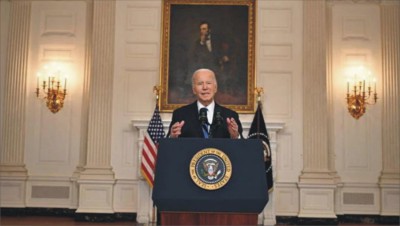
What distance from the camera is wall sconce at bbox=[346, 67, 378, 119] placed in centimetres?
1014

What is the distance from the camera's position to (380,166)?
10.2m

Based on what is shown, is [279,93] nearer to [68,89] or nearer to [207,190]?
[68,89]

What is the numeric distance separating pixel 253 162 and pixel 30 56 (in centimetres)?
838

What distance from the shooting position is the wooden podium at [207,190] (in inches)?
117

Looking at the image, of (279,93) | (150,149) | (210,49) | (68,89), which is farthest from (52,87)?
(279,93)

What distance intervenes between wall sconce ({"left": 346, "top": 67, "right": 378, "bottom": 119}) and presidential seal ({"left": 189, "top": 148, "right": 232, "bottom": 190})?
7592 millimetres

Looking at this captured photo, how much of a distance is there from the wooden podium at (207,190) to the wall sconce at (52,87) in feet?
24.7

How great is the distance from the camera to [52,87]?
10.3 metres

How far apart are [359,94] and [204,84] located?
7.09 metres

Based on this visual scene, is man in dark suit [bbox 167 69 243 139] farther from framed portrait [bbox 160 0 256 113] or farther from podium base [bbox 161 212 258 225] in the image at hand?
framed portrait [bbox 160 0 256 113]

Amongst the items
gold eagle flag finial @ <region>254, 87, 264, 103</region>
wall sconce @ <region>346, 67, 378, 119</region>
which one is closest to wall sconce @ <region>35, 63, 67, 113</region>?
gold eagle flag finial @ <region>254, 87, 264, 103</region>

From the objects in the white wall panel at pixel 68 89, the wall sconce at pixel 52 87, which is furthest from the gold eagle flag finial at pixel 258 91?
the wall sconce at pixel 52 87

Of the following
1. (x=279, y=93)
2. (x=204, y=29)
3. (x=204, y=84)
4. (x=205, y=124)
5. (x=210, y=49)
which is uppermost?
(x=204, y=29)

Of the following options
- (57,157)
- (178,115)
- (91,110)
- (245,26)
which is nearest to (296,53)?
(245,26)
